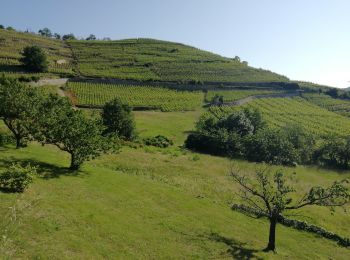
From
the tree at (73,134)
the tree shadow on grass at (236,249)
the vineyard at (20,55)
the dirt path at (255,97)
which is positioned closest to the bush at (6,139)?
the tree at (73,134)

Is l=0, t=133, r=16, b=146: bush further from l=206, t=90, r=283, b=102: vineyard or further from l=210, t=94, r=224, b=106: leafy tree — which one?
l=206, t=90, r=283, b=102: vineyard

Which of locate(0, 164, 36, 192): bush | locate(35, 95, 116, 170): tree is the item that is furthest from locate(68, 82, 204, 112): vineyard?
locate(0, 164, 36, 192): bush

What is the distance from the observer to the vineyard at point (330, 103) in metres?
137

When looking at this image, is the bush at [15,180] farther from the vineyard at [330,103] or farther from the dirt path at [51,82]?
the vineyard at [330,103]

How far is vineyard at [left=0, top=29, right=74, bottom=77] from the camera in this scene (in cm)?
12900

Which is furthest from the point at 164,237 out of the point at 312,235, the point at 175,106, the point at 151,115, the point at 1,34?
the point at 1,34

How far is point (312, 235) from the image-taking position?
36969 mm

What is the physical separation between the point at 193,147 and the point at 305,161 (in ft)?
71.6

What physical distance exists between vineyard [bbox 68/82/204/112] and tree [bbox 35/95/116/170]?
56606 mm

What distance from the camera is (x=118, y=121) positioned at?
71.2 meters

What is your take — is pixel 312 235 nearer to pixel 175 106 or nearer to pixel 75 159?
pixel 75 159

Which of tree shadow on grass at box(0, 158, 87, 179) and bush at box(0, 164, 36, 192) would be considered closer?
bush at box(0, 164, 36, 192)

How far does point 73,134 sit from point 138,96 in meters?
78.6

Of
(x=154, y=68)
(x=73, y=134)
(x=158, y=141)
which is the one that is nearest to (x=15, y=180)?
(x=73, y=134)
